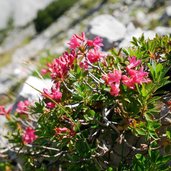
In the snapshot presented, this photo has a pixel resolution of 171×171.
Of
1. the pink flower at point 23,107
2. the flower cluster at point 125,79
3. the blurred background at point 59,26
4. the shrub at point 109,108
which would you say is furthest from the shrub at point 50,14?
the flower cluster at point 125,79

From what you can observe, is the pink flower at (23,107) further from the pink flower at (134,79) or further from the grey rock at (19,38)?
the grey rock at (19,38)

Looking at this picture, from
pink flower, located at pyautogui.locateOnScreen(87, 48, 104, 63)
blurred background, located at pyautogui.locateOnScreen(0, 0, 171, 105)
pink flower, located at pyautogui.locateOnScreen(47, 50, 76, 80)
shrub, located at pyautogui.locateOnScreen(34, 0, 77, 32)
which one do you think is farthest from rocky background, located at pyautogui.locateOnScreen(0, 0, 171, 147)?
shrub, located at pyautogui.locateOnScreen(34, 0, 77, 32)

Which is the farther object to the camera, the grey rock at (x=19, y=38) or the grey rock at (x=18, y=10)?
the grey rock at (x=18, y=10)

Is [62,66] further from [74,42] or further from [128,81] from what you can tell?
[128,81]

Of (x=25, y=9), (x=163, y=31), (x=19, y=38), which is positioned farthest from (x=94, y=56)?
(x=25, y=9)

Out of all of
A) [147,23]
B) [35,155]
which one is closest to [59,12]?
[147,23]
